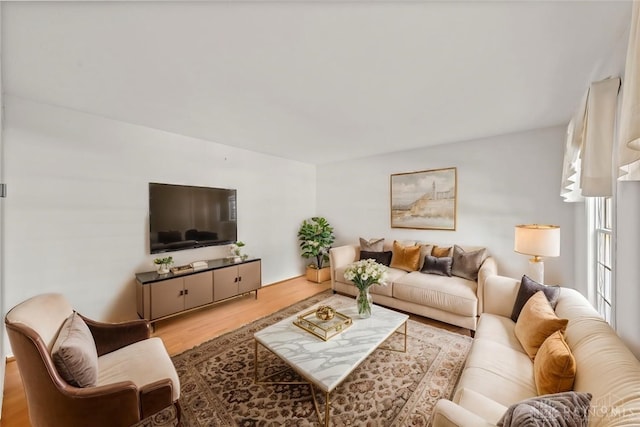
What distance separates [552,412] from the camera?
0.82 meters

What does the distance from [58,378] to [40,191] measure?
210 centimetres

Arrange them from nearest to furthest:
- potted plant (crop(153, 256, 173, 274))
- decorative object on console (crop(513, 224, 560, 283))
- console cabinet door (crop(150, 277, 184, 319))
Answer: decorative object on console (crop(513, 224, 560, 283))
console cabinet door (crop(150, 277, 184, 319))
potted plant (crop(153, 256, 173, 274))

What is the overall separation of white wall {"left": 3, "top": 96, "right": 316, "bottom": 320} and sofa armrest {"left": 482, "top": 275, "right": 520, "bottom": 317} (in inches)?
137

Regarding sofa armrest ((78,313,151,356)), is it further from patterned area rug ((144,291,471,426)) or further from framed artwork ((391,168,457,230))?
framed artwork ((391,168,457,230))

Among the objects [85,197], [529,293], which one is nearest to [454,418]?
[529,293]

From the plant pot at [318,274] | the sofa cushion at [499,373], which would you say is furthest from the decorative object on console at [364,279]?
the plant pot at [318,274]

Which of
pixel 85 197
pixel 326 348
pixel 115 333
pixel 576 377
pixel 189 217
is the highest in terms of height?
pixel 85 197

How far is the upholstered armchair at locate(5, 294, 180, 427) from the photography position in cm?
114

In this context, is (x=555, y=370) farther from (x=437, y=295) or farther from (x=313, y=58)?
(x=313, y=58)

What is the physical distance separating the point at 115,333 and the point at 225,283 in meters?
1.53

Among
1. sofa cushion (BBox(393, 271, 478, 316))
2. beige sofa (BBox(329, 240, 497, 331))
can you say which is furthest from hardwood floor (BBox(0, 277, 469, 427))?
sofa cushion (BBox(393, 271, 478, 316))

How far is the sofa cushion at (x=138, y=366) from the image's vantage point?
142 centimetres

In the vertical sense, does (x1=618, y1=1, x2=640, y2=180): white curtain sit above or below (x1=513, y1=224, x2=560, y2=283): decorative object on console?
above

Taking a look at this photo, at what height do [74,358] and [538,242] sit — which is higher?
[538,242]
